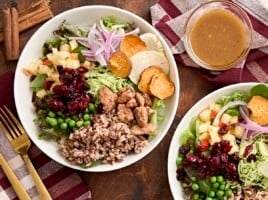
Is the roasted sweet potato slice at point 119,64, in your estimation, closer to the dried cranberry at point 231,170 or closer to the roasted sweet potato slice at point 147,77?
the roasted sweet potato slice at point 147,77

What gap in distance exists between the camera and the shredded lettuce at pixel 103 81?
110 inches

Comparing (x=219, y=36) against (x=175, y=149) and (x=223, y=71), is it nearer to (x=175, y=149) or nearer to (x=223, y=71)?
(x=223, y=71)

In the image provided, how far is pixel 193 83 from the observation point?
9.62 feet

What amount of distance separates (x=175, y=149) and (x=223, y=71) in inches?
16.0

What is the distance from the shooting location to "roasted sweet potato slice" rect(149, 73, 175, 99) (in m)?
2.77

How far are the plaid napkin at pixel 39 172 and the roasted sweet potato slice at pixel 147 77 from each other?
48cm

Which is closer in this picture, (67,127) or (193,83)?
(67,127)

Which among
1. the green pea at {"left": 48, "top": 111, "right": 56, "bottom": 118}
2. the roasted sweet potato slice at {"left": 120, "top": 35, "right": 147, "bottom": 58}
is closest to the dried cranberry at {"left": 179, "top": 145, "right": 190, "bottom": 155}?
the roasted sweet potato slice at {"left": 120, "top": 35, "right": 147, "bottom": 58}

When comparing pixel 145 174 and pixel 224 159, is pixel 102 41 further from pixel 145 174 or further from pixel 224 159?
pixel 224 159

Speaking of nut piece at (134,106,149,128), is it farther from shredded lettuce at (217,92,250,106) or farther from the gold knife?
the gold knife

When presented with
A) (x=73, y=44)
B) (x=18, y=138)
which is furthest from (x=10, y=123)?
(x=73, y=44)

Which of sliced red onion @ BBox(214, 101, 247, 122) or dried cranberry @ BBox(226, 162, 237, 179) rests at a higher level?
sliced red onion @ BBox(214, 101, 247, 122)

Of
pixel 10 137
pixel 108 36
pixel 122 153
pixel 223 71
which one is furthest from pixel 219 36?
pixel 10 137

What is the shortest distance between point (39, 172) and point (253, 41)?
1.09m
